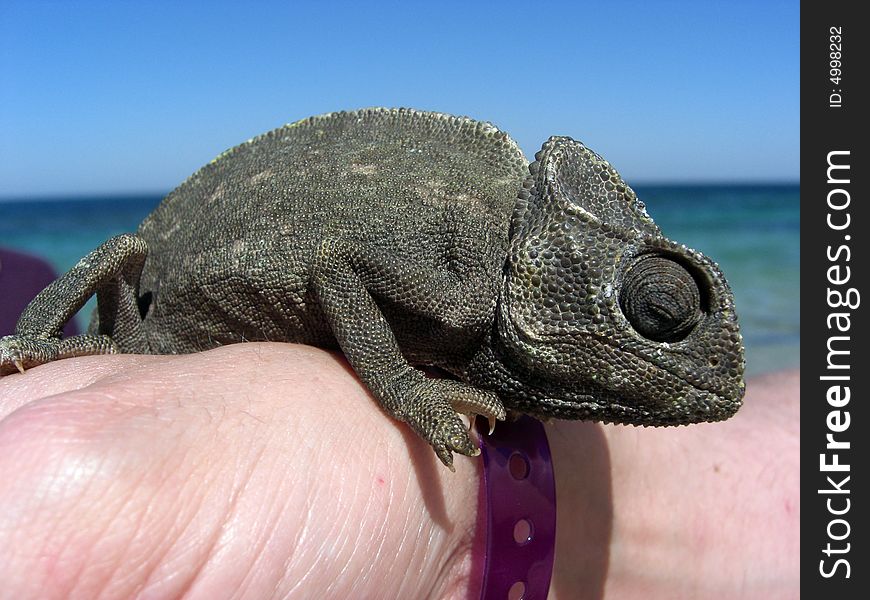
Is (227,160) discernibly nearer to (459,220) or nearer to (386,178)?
(386,178)

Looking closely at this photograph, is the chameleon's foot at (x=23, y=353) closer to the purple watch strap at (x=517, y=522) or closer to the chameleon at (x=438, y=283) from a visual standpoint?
the chameleon at (x=438, y=283)

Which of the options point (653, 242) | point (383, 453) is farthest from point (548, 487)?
point (653, 242)

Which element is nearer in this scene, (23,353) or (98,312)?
(23,353)

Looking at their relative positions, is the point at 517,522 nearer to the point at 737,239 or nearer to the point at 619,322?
the point at 619,322

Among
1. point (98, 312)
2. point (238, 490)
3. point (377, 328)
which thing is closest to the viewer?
point (238, 490)

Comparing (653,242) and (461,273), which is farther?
(461,273)

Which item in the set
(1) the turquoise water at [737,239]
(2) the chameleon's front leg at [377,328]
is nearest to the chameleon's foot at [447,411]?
(2) the chameleon's front leg at [377,328]

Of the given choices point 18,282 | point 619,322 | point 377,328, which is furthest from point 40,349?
point 18,282
